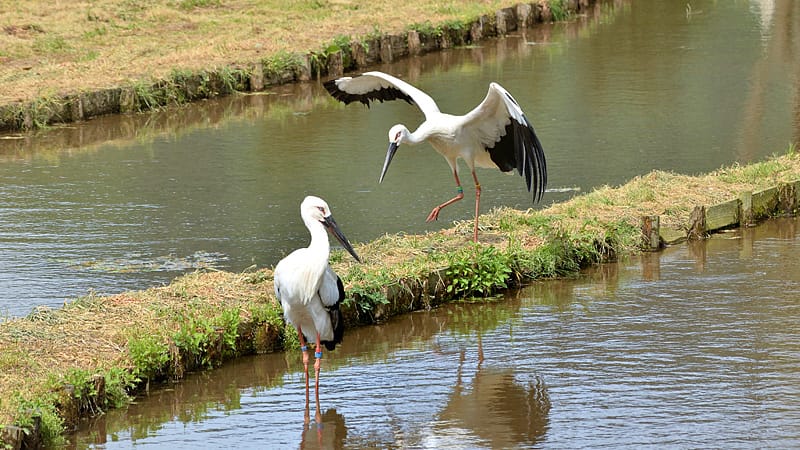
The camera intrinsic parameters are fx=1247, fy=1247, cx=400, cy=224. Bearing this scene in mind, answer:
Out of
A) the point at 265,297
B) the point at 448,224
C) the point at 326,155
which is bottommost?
the point at 448,224

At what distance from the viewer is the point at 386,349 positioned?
921 centimetres

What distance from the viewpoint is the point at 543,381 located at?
832cm

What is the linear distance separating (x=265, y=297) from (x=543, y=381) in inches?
88.0

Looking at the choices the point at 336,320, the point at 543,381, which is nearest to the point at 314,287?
the point at 336,320

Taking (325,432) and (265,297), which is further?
(265,297)

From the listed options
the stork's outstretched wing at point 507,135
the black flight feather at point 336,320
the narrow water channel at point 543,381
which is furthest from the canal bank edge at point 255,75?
the black flight feather at point 336,320

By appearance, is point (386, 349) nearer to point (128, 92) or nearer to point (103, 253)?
point (103, 253)

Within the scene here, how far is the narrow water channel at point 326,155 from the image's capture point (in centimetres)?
1201

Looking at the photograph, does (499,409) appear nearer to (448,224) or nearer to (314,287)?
(314,287)

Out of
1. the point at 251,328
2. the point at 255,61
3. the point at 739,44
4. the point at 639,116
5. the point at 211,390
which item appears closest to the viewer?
the point at 211,390

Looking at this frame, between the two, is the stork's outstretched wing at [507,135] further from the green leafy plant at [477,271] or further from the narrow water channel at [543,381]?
the narrow water channel at [543,381]

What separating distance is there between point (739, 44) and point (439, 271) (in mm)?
16246

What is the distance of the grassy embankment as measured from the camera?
7.76 metres

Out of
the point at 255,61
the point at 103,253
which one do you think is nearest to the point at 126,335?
the point at 103,253
